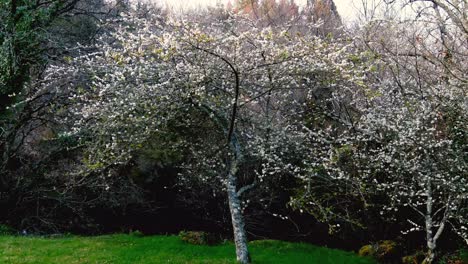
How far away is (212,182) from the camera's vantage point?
11945 mm

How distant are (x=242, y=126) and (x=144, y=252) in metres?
3.22

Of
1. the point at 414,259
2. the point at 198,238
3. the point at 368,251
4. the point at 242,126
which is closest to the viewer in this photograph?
the point at 242,126

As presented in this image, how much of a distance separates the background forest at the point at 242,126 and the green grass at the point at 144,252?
2.42 feet

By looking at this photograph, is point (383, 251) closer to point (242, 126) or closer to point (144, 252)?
point (242, 126)

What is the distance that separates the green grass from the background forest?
74cm

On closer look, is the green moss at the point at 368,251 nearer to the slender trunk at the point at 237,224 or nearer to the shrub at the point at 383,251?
the shrub at the point at 383,251

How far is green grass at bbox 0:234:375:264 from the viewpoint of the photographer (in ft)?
27.8

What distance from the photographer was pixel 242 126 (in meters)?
9.17

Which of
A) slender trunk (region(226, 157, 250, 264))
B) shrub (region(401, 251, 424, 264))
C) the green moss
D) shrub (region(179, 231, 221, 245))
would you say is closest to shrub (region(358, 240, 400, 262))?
the green moss

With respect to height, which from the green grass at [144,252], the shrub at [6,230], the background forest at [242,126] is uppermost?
the background forest at [242,126]

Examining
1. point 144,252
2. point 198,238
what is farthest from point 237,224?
point 198,238

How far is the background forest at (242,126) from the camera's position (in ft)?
24.7

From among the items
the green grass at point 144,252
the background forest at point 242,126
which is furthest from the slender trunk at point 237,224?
the green grass at point 144,252

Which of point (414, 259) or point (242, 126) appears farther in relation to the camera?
point (414, 259)
